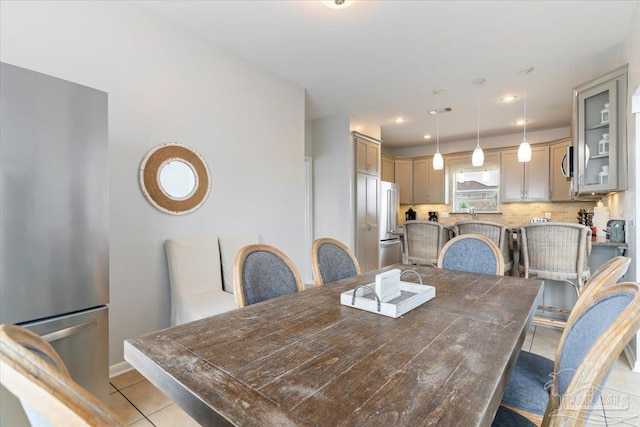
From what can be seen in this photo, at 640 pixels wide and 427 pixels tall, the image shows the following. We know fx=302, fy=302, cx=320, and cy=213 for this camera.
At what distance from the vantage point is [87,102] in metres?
1.55

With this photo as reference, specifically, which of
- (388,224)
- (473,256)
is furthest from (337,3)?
(388,224)

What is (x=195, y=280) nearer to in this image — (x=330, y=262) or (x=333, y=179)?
(x=330, y=262)

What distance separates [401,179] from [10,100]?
6.55 meters

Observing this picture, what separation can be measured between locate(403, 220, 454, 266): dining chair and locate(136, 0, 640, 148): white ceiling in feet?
5.78

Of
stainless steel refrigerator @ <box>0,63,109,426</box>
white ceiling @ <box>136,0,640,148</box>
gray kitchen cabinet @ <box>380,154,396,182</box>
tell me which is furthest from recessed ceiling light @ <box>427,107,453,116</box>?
stainless steel refrigerator @ <box>0,63,109,426</box>

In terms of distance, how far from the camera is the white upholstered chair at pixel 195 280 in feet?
7.46

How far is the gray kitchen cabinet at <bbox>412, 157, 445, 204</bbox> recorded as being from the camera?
260 inches

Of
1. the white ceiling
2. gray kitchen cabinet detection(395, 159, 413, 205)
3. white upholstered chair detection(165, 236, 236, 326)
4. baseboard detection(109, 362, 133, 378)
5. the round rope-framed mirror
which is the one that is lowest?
baseboard detection(109, 362, 133, 378)

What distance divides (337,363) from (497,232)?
298cm

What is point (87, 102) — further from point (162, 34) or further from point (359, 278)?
point (359, 278)

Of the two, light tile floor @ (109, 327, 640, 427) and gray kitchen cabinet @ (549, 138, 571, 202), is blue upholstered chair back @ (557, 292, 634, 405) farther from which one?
gray kitchen cabinet @ (549, 138, 571, 202)

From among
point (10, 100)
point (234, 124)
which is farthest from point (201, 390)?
point (234, 124)

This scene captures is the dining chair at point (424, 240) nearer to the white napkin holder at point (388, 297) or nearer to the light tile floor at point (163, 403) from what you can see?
the light tile floor at point (163, 403)

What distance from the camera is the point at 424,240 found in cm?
363
